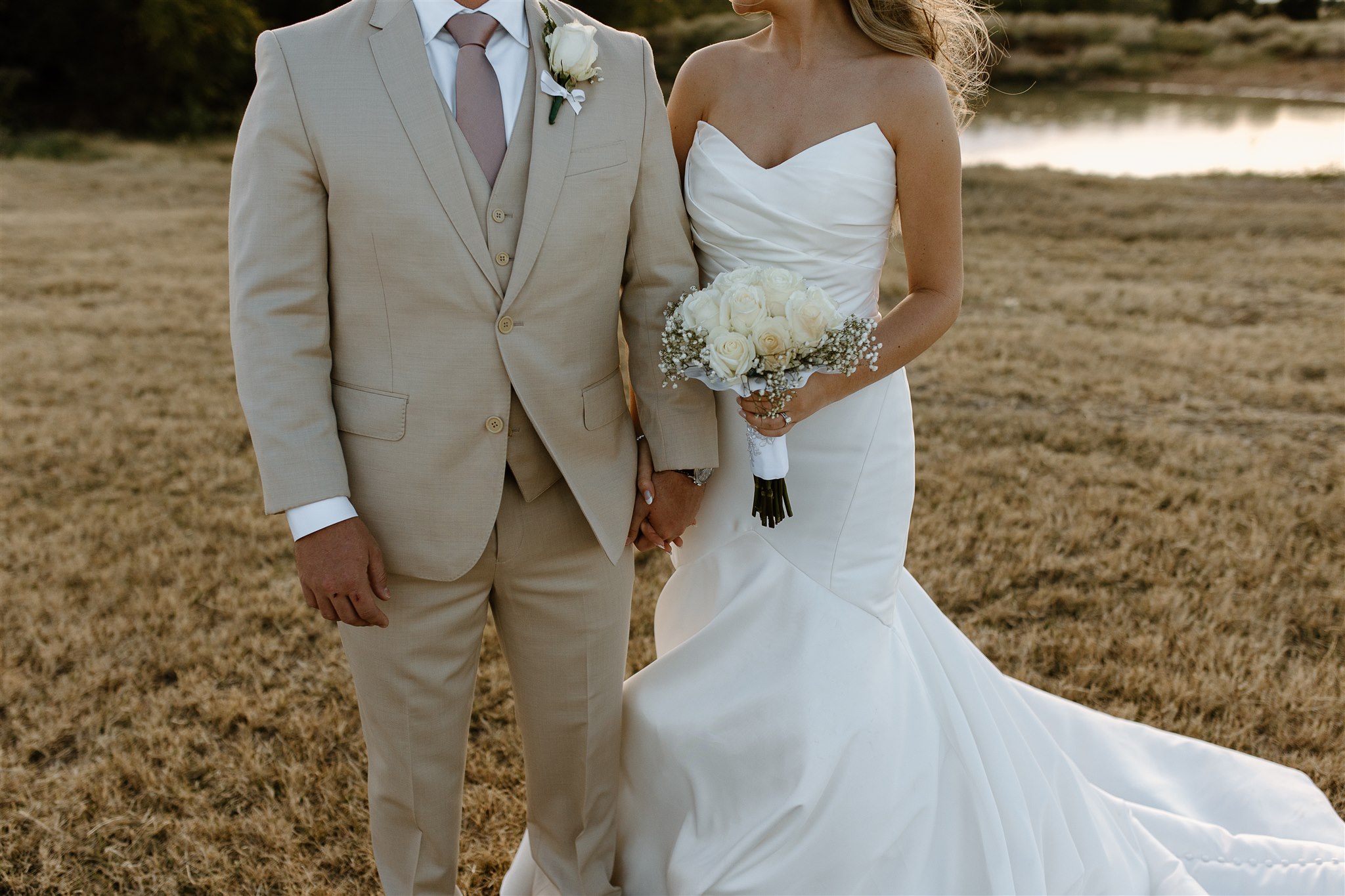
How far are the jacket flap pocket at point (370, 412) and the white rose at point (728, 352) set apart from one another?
59cm

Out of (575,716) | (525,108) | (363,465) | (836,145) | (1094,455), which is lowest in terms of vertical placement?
(1094,455)

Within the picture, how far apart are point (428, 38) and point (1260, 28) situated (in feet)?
82.9

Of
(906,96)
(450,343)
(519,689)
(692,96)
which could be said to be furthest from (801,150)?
(519,689)

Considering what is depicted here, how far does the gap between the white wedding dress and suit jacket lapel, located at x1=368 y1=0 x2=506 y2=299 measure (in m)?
0.63

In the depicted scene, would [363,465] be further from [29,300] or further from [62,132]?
[62,132]

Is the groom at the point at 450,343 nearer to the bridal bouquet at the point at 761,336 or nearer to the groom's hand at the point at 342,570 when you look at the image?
the groom's hand at the point at 342,570

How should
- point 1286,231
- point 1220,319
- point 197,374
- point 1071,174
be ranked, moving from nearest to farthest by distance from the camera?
point 197,374, point 1220,319, point 1286,231, point 1071,174

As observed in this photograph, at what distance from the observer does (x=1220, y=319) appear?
23.5ft

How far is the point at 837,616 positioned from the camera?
2254 mm

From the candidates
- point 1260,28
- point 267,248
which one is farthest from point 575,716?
point 1260,28

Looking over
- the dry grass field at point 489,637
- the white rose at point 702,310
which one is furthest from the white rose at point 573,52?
the dry grass field at point 489,637

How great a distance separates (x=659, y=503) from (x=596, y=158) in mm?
723

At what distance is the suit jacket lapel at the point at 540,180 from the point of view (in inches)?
71.7

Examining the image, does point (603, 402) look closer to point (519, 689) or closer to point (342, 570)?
point (342, 570)
